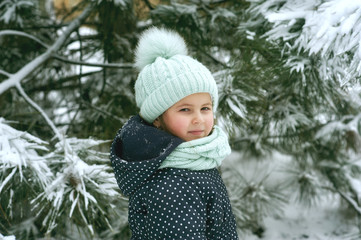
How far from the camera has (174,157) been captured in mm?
817

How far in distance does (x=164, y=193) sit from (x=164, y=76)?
0.25 meters

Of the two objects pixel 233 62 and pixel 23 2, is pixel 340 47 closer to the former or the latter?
pixel 233 62

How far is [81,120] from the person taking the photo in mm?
1798

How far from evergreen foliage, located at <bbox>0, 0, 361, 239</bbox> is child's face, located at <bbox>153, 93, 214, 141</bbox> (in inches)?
9.3

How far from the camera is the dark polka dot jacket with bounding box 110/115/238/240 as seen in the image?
76 cm

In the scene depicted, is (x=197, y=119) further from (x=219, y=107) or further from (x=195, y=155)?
(x=219, y=107)

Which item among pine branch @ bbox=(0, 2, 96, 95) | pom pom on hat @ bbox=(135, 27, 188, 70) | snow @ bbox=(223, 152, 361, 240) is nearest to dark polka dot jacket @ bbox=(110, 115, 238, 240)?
pom pom on hat @ bbox=(135, 27, 188, 70)

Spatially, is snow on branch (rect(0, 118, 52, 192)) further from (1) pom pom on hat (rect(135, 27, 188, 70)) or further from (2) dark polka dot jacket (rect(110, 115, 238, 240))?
(1) pom pom on hat (rect(135, 27, 188, 70))

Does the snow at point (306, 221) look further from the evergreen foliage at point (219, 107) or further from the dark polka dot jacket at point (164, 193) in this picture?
the dark polka dot jacket at point (164, 193)

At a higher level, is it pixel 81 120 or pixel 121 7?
pixel 121 7

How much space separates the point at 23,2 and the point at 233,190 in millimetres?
1299

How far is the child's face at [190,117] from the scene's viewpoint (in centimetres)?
85

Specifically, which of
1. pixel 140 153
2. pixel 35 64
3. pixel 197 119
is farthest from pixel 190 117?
pixel 35 64

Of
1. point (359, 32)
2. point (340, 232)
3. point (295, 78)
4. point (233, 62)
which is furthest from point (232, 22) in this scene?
point (340, 232)
